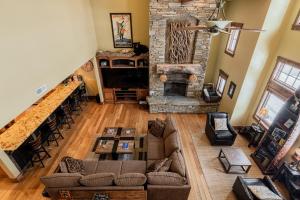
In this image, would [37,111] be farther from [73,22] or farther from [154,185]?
[154,185]

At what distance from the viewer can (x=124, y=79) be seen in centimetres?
762

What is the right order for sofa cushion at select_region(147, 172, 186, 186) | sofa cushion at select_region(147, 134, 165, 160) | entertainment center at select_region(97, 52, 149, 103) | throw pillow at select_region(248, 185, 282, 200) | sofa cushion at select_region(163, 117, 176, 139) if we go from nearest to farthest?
throw pillow at select_region(248, 185, 282, 200) → sofa cushion at select_region(147, 172, 186, 186) → sofa cushion at select_region(147, 134, 165, 160) → sofa cushion at select_region(163, 117, 176, 139) → entertainment center at select_region(97, 52, 149, 103)

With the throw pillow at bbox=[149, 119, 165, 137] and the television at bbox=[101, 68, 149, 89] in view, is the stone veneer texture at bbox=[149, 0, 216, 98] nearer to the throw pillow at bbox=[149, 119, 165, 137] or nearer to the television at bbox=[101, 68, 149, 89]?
the television at bbox=[101, 68, 149, 89]

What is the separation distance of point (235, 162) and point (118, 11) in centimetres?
683

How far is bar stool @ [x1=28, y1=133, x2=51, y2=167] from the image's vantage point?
4.43 meters

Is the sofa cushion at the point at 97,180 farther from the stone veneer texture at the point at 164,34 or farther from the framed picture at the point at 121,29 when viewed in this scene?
the framed picture at the point at 121,29

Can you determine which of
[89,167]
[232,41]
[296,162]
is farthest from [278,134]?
[89,167]

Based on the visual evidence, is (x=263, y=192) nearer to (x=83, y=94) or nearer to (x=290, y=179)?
(x=290, y=179)

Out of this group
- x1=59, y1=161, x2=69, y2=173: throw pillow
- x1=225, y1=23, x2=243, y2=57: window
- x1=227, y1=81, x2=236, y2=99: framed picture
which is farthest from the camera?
x1=227, y1=81, x2=236, y2=99: framed picture

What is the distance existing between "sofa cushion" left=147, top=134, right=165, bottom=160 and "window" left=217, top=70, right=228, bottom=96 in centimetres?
373

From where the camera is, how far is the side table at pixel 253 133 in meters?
5.27

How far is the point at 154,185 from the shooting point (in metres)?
3.33

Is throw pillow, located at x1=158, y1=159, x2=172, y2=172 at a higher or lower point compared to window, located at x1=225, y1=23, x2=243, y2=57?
lower

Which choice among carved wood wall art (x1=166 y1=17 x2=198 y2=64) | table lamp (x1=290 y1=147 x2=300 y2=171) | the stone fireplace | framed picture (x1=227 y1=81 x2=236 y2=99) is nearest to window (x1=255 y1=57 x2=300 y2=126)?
framed picture (x1=227 y1=81 x2=236 y2=99)
